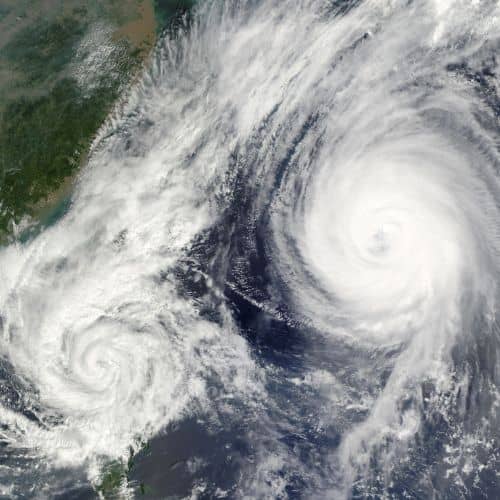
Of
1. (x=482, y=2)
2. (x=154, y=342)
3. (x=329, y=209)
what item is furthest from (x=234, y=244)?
(x=482, y=2)

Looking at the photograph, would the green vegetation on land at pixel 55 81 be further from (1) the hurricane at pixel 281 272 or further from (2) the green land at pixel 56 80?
(1) the hurricane at pixel 281 272

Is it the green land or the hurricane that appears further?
the green land

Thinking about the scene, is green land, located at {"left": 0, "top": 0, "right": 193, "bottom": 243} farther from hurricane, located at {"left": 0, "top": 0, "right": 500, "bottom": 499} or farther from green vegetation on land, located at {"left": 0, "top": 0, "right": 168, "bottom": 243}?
hurricane, located at {"left": 0, "top": 0, "right": 500, "bottom": 499}

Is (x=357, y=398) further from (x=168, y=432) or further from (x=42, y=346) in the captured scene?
(x=42, y=346)

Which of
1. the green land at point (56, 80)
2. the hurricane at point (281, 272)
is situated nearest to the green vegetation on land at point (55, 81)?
the green land at point (56, 80)

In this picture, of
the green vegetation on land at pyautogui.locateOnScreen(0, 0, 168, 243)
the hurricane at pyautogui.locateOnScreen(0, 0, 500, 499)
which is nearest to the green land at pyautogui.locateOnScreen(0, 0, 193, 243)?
the green vegetation on land at pyautogui.locateOnScreen(0, 0, 168, 243)
